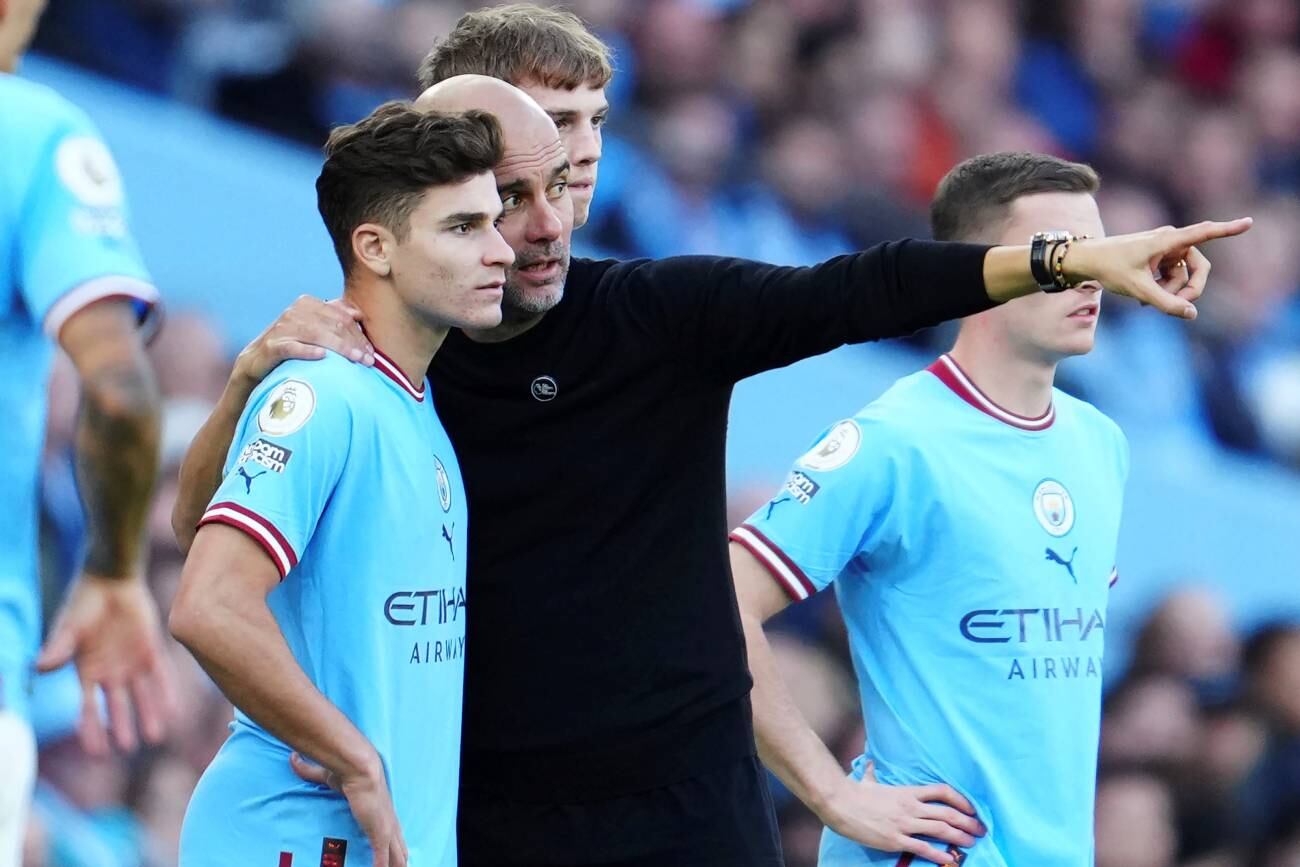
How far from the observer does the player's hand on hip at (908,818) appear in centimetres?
380

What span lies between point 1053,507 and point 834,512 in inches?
16.5

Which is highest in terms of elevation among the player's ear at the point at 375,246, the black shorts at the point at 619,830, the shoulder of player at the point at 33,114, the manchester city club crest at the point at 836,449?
the shoulder of player at the point at 33,114

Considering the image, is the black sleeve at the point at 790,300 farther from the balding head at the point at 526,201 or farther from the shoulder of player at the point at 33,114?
the shoulder of player at the point at 33,114

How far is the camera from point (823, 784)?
13.0ft

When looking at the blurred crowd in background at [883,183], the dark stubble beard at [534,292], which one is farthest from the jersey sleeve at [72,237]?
the blurred crowd in background at [883,183]

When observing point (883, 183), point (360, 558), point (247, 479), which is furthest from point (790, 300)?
point (883, 183)

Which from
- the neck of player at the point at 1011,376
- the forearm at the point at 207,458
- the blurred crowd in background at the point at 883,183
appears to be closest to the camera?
the forearm at the point at 207,458

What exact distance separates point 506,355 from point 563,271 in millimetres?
181

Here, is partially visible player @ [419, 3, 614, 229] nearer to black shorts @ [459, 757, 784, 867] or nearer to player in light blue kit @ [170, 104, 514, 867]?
player in light blue kit @ [170, 104, 514, 867]

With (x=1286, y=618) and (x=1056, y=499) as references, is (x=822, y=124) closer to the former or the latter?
(x=1286, y=618)

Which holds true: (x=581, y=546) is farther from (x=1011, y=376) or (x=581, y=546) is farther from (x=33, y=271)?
(x=1011, y=376)

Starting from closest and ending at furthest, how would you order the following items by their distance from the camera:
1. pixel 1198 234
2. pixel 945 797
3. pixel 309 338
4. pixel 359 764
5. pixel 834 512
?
pixel 1198 234, pixel 359 764, pixel 309 338, pixel 945 797, pixel 834 512

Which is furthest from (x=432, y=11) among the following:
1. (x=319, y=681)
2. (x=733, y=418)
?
(x=319, y=681)

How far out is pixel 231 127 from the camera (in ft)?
24.2
